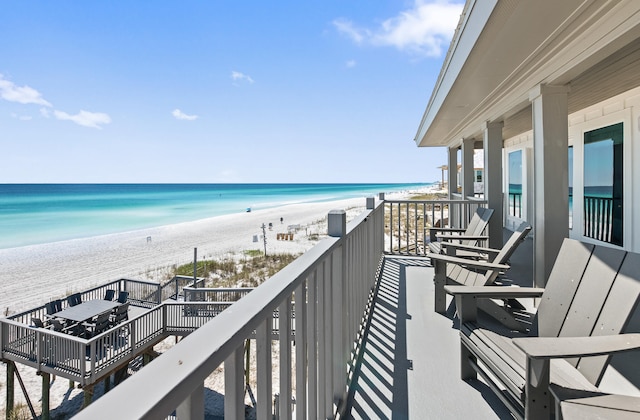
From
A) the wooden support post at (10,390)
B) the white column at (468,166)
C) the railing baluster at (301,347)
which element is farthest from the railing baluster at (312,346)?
the wooden support post at (10,390)

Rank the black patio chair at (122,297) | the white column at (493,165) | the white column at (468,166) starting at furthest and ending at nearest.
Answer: the black patio chair at (122,297) < the white column at (468,166) < the white column at (493,165)

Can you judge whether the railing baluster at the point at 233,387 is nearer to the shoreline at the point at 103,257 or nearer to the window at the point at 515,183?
the window at the point at 515,183

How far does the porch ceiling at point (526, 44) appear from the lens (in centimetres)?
219

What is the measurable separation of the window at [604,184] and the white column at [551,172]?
2.33 metres

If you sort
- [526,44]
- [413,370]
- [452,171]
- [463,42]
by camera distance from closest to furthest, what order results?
[413,370], [526,44], [463,42], [452,171]

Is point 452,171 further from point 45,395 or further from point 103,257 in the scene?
point 103,257

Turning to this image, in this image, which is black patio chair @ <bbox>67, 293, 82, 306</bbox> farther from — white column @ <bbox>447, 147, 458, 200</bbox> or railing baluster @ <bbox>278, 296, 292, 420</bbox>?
white column @ <bbox>447, 147, 458, 200</bbox>

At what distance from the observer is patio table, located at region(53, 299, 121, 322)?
625cm

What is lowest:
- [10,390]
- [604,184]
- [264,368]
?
[10,390]

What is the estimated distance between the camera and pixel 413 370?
2.15 m

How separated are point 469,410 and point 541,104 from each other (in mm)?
2870

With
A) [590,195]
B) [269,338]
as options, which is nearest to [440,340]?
[269,338]

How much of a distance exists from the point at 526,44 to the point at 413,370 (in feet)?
8.50

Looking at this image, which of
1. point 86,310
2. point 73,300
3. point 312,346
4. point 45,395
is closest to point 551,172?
point 312,346
